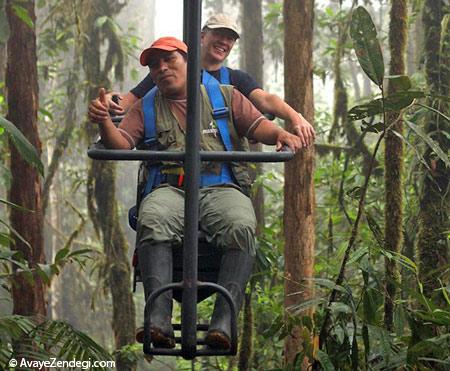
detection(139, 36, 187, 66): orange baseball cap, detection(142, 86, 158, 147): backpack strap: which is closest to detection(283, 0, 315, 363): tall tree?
detection(142, 86, 158, 147): backpack strap

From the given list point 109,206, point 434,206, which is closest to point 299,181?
point 434,206

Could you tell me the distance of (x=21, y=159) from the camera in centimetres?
554

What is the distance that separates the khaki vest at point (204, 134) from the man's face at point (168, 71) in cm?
9

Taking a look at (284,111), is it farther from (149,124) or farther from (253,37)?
(253,37)

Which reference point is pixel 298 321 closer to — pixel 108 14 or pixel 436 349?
pixel 436 349

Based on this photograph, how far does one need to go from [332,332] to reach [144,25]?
27082mm

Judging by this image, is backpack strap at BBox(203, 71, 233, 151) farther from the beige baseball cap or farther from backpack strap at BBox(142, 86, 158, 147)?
the beige baseball cap

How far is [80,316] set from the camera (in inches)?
727

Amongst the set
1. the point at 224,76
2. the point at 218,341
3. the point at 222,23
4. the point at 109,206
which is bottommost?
the point at 218,341

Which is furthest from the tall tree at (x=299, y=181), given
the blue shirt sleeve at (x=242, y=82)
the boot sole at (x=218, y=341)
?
the boot sole at (x=218, y=341)

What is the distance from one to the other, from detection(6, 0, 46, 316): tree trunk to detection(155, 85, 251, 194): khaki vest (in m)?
2.60

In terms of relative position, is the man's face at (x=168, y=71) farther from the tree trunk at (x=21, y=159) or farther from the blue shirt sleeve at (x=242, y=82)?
the tree trunk at (x=21, y=159)

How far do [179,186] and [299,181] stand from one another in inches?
81.0

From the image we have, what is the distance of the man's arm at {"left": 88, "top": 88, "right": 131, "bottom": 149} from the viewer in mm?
2713
